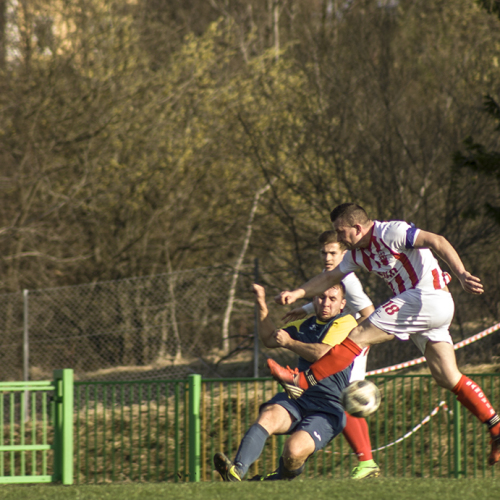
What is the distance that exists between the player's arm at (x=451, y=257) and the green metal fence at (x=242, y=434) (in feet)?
7.41

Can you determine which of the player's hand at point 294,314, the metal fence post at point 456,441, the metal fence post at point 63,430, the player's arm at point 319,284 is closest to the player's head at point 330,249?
the player's hand at point 294,314

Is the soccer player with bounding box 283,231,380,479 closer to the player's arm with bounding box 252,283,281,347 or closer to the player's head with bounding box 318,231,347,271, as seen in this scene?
the player's head with bounding box 318,231,347,271

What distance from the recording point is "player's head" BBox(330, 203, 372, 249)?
552 centimetres

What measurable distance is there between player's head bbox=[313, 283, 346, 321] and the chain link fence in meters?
6.77

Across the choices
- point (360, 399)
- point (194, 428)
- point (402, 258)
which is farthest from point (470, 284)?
point (194, 428)

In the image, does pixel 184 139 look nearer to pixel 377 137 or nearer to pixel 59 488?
pixel 377 137

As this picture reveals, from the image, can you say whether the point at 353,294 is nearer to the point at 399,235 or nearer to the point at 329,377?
the point at 329,377

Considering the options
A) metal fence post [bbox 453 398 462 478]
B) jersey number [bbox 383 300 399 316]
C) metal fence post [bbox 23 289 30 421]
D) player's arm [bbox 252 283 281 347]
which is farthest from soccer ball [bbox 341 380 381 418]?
metal fence post [bbox 23 289 30 421]

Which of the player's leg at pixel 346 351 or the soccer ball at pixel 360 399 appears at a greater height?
the player's leg at pixel 346 351

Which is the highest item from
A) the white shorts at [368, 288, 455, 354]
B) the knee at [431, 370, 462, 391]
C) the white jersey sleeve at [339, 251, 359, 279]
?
the white jersey sleeve at [339, 251, 359, 279]

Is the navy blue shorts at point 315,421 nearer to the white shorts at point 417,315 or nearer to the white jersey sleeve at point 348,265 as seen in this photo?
the white shorts at point 417,315

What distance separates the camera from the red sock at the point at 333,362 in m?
5.16

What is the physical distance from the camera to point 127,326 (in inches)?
526

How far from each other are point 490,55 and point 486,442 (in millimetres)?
7348
